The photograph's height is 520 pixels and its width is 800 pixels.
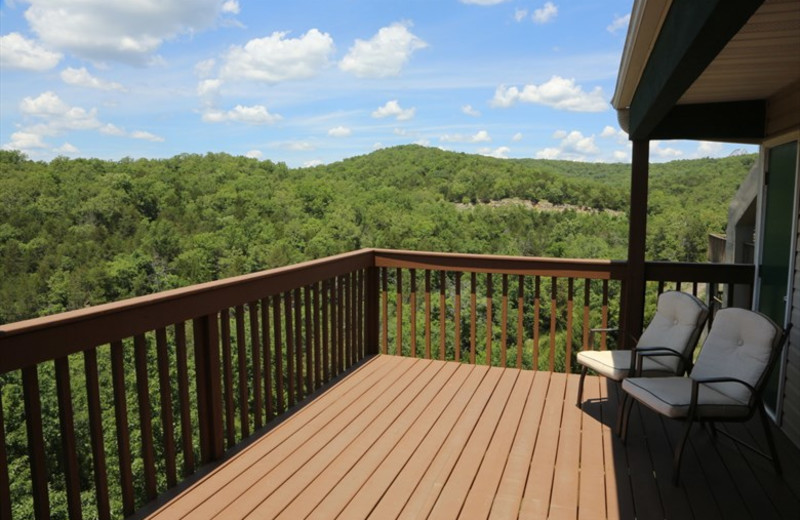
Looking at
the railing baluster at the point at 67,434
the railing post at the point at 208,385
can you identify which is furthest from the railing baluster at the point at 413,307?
the railing baluster at the point at 67,434

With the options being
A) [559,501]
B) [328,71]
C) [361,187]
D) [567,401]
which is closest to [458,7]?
[567,401]

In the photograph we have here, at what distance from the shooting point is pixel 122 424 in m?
2.27

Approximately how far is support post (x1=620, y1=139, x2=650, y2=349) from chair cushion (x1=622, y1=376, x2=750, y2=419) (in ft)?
3.62

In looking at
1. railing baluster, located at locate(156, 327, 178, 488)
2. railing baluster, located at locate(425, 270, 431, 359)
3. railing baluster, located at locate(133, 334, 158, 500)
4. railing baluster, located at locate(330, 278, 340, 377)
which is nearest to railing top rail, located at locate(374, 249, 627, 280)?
railing baluster, located at locate(425, 270, 431, 359)

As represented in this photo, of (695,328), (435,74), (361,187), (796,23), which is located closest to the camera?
(796,23)

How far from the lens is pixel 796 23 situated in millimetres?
2225

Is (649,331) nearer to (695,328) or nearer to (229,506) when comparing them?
(695,328)

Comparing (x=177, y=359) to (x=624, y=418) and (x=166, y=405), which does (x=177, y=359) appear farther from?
(x=624, y=418)

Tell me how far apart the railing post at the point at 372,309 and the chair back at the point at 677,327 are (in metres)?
2.26

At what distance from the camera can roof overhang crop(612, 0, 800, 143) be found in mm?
1668

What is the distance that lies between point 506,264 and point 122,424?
3114 millimetres

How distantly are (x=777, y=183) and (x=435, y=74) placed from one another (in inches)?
1195

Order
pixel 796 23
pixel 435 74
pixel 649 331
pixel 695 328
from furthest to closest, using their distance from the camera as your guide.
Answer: pixel 435 74
pixel 649 331
pixel 695 328
pixel 796 23

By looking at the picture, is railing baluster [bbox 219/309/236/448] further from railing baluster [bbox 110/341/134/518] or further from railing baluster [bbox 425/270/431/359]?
railing baluster [bbox 425/270/431/359]
